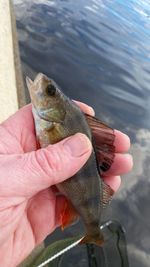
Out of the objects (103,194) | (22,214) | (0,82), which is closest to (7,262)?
(22,214)

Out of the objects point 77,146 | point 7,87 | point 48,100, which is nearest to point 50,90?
point 48,100

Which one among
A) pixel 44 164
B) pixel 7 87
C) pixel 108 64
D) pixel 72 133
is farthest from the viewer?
pixel 108 64

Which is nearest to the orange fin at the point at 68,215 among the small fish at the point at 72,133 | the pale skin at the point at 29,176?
the small fish at the point at 72,133

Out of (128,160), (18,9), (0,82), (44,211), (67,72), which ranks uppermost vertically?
(128,160)

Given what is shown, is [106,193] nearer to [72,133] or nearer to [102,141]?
[102,141]

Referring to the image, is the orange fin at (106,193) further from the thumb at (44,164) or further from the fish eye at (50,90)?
the fish eye at (50,90)

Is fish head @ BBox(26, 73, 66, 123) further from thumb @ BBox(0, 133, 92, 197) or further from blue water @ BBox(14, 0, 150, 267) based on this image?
blue water @ BBox(14, 0, 150, 267)

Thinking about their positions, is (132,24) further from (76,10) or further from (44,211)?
A: (44,211)
